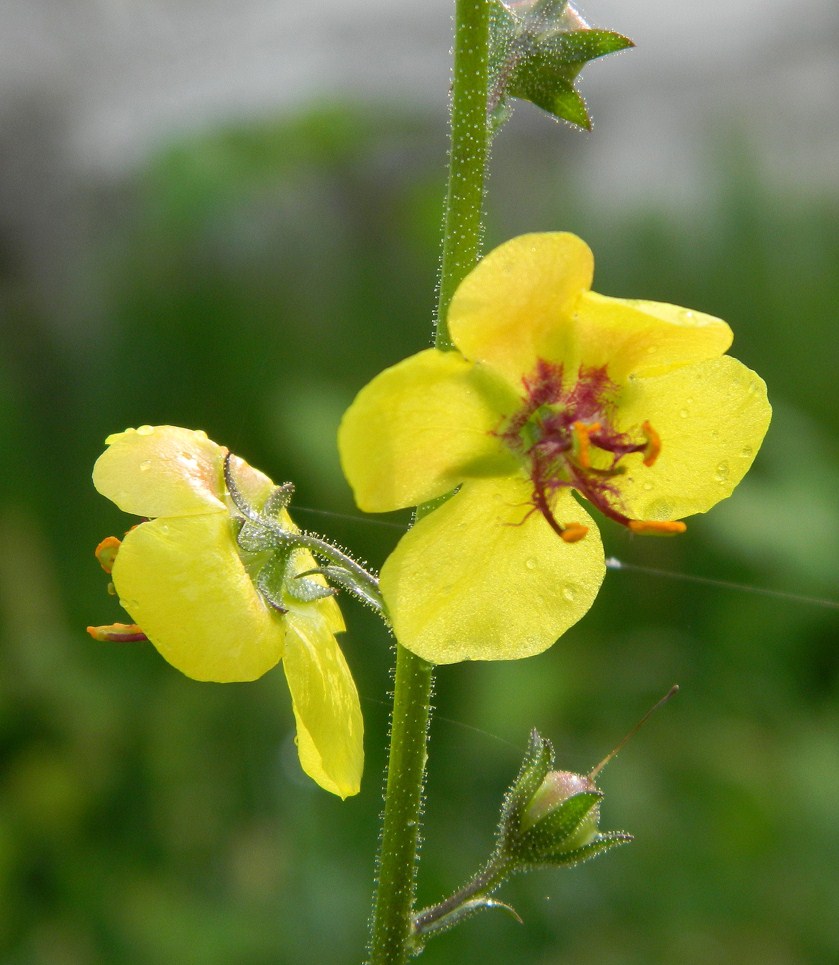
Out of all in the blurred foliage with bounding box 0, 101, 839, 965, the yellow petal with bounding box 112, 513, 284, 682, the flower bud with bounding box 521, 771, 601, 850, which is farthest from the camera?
the blurred foliage with bounding box 0, 101, 839, 965

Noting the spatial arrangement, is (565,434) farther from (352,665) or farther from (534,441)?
(352,665)

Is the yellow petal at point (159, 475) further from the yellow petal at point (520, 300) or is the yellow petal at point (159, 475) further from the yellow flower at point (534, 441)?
the yellow petal at point (520, 300)

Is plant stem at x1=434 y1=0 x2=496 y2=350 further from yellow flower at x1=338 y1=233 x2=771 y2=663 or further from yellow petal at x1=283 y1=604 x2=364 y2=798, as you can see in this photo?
yellow petal at x1=283 y1=604 x2=364 y2=798

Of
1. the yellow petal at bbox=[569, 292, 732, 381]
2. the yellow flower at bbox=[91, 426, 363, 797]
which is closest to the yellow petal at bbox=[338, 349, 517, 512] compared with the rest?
the yellow petal at bbox=[569, 292, 732, 381]

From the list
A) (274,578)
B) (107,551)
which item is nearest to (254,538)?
(274,578)

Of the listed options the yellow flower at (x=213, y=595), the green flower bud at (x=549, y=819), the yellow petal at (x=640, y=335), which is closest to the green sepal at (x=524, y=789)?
the green flower bud at (x=549, y=819)

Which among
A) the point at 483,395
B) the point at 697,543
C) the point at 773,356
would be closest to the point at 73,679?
the point at 697,543

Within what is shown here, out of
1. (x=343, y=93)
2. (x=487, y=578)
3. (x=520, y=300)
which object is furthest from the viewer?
(x=343, y=93)
